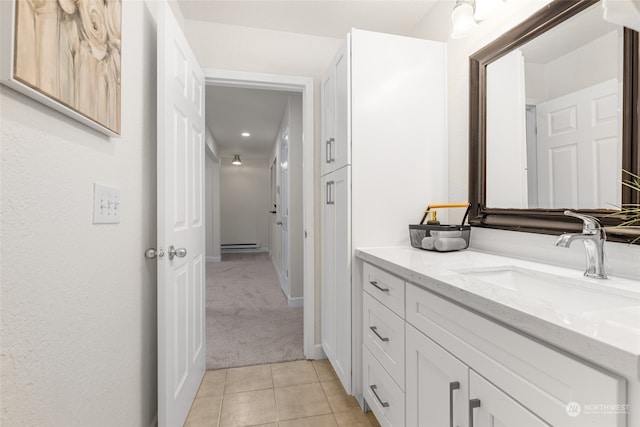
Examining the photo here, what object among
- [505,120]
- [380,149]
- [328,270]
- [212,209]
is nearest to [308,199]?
[328,270]

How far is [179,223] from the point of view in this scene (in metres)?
1.50

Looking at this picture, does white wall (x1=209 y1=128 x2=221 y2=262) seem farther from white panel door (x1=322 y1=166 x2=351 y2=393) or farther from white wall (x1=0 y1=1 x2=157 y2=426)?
white wall (x1=0 y1=1 x2=157 y2=426)

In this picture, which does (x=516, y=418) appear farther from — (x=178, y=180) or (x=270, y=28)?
(x=270, y=28)

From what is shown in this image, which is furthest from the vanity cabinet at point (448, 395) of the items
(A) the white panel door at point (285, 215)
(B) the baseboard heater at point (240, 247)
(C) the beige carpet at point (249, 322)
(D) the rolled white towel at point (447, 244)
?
(B) the baseboard heater at point (240, 247)

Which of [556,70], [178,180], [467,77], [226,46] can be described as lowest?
[178,180]

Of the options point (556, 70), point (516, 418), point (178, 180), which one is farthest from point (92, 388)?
point (556, 70)

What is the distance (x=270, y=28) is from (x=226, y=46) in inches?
14.0

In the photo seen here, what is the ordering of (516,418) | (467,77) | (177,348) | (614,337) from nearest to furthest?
(614,337), (516,418), (177,348), (467,77)

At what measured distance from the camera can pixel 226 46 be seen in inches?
85.7

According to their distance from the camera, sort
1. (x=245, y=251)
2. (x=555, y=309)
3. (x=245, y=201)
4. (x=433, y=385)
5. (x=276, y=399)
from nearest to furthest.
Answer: (x=555, y=309) → (x=433, y=385) → (x=276, y=399) → (x=245, y=251) → (x=245, y=201)

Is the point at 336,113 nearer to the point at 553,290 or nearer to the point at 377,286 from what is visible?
the point at 377,286

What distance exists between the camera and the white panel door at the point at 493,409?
2.14 ft

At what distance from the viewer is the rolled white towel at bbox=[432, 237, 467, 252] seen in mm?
1474

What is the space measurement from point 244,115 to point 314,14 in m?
2.52
